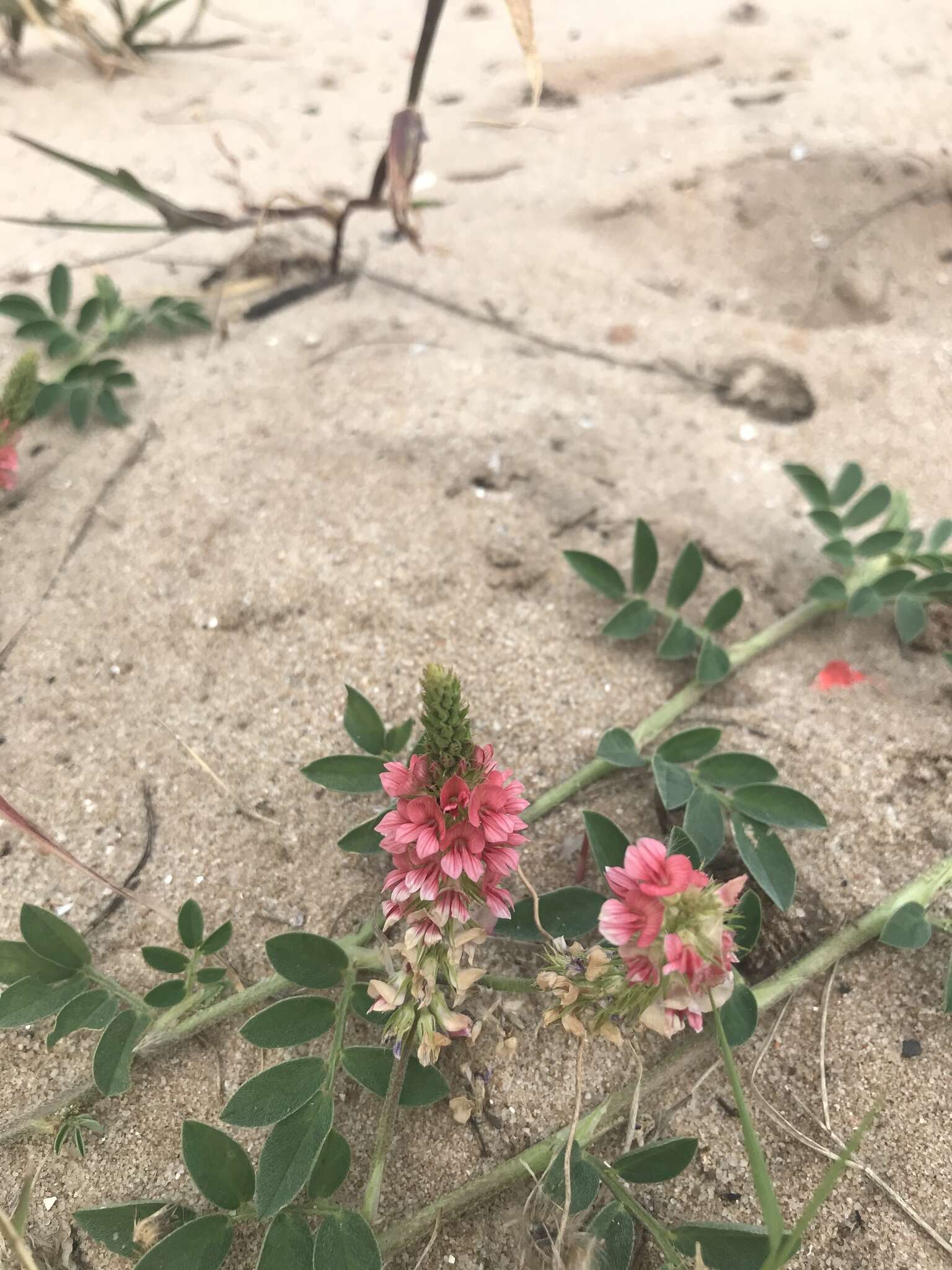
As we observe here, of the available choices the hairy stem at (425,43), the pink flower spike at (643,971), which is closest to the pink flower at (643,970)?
the pink flower spike at (643,971)

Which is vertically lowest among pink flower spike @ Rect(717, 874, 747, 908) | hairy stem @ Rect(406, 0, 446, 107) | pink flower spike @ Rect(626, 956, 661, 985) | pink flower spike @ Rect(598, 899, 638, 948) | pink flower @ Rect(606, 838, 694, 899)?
pink flower spike @ Rect(626, 956, 661, 985)

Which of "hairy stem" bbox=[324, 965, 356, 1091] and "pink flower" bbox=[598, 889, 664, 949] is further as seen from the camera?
"hairy stem" bbox=[324, 965, 356, 1091]

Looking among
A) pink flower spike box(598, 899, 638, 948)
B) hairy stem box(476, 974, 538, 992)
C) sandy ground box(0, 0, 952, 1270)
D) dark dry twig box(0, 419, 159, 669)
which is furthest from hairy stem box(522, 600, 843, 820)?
dark dry twig box(0, 419, 159, 669)

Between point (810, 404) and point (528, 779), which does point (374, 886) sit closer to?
point (528, 779)

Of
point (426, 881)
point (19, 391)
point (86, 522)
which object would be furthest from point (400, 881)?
point (19, 391)

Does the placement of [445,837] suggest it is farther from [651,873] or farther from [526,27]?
[526,27]

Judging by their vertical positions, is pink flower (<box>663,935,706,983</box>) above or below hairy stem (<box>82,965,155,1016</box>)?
above

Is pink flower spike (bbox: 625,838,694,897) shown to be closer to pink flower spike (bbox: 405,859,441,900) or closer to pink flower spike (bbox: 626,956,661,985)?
pink flower spike (bbox: 626,956,661,985)

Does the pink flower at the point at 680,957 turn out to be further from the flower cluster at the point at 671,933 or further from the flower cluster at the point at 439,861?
the flower cluster at the point at 439,861
